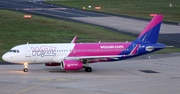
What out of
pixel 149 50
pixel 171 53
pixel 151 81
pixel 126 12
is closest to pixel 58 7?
pixel 126 12

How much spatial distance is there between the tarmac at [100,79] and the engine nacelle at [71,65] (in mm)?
685

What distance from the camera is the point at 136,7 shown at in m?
123

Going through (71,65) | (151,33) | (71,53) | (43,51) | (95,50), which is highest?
(151,33)

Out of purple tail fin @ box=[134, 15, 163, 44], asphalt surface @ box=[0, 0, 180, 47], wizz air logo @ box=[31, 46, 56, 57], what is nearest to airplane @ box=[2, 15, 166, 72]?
wizz air logo @ box=[31, 46, 56, 57]

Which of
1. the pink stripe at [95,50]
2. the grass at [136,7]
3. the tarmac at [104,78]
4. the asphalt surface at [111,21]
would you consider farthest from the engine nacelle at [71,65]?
the grass at [136,7]

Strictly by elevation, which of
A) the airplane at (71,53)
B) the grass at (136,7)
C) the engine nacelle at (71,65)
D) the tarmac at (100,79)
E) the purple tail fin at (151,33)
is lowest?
the tarmac at (100,79)

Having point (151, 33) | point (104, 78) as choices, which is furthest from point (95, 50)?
point (151, 33)

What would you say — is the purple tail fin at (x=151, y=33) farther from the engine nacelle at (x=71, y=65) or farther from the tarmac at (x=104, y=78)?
the engine nacelle at (x=71, y=65)

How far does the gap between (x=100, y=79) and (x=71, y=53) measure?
6089mm

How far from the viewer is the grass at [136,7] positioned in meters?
111

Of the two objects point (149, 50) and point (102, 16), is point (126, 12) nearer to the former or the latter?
point (102, 16)

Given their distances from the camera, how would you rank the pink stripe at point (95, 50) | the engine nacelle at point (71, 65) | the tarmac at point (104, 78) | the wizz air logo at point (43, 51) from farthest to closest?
1. the pink stripe at point (95, 50)
2. the wizz air logo at point (43, 51)
3. the engine nacelle at point (71, 65)
4. the tarmac at point (104, 78)

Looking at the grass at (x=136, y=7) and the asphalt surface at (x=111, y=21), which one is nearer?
the asphalt surface at (x=111, y=21)

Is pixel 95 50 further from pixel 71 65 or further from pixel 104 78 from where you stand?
pixel 104 78
